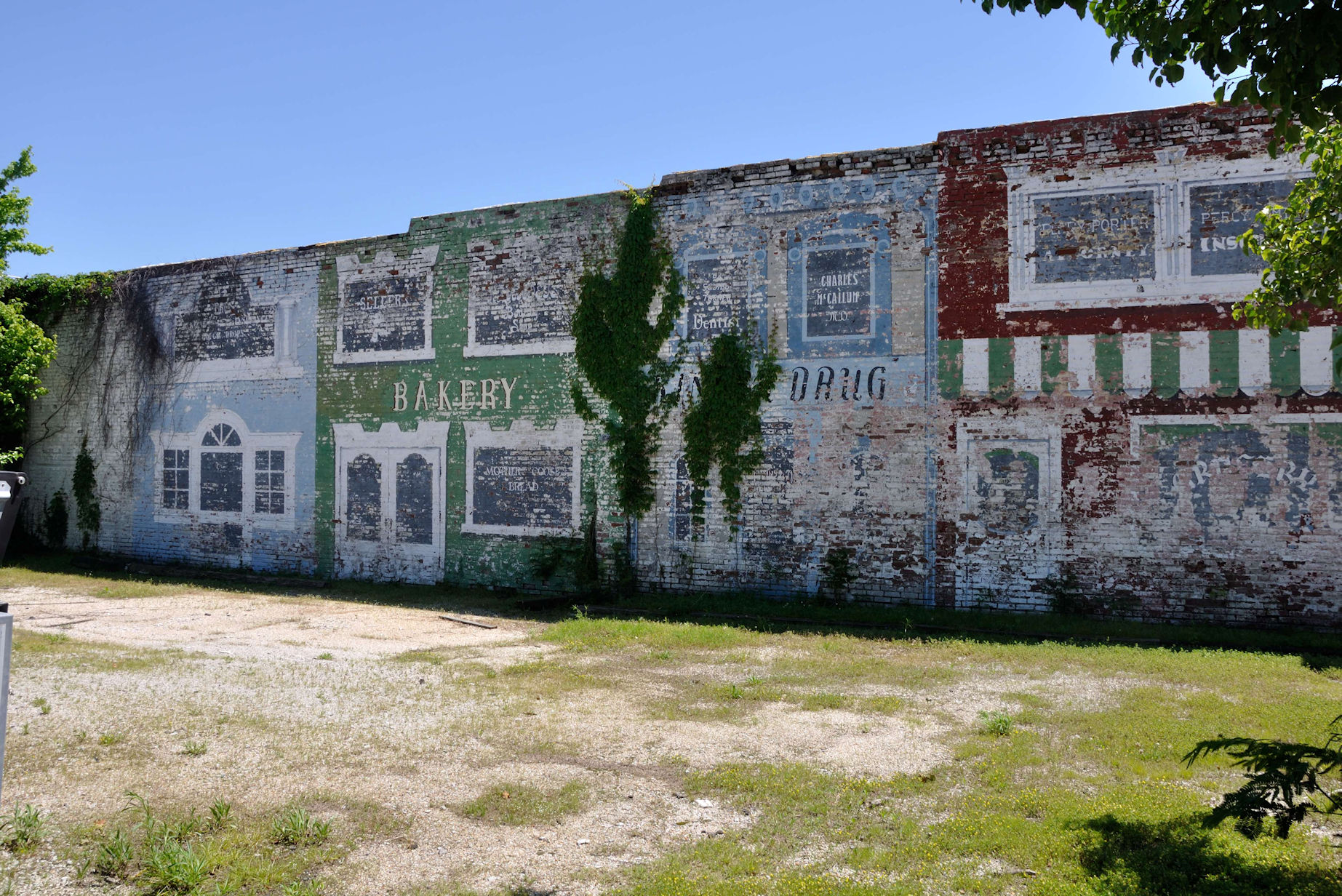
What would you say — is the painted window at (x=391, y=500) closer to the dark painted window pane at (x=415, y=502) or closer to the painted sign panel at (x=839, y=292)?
the dark painted window pane at (x=415, y=502)

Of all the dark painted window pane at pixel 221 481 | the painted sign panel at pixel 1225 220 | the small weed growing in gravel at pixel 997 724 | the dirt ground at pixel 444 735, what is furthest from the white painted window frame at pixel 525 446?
the painted sign panel at pixel 1225 220

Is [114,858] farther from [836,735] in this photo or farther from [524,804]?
[836,735]

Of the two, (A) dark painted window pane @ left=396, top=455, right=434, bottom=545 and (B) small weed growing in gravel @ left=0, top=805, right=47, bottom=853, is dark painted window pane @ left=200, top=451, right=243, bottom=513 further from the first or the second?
(B) small weed growing in gravel @ left=0, top=805, right=47, bottom=853

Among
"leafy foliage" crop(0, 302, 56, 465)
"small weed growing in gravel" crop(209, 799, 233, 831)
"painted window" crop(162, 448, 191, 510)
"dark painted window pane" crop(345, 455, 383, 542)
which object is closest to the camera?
"small weed growing in gravel" crop(209, 799, 233, 831)

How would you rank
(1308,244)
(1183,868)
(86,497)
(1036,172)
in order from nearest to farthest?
(1183,868)
(1308,244)
(1036,172)
(86,497)

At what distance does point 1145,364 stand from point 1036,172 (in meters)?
2.85

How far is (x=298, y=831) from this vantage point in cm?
461

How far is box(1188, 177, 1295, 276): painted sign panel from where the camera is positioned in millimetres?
10688

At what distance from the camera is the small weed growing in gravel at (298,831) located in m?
4.56

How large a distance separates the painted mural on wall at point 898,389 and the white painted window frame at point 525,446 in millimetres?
45

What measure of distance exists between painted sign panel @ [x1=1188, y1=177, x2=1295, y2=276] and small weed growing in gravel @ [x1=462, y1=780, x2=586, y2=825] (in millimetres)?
9913

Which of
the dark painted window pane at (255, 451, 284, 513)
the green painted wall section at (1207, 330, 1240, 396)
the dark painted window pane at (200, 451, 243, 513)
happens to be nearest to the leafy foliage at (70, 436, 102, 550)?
the dark painted window pane at (200, 451, 243, 513)

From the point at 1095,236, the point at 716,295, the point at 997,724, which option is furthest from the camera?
the point at 716,295

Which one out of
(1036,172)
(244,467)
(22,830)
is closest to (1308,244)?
(1036,172)
